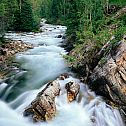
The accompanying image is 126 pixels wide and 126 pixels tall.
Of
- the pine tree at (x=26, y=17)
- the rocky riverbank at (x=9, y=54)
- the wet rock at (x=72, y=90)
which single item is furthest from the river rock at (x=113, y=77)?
the pine tree at (x=26, y=17)

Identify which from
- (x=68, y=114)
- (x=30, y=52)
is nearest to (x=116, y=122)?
(x=68, y=114)

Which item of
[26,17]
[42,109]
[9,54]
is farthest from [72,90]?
[26,17]

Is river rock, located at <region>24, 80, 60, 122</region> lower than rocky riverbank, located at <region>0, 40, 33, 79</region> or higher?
higher

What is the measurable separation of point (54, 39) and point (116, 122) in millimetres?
27206

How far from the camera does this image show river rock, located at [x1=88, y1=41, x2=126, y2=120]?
18.2 m

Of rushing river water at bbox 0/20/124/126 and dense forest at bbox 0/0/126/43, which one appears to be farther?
dense forest at bbox 0/0/126/43

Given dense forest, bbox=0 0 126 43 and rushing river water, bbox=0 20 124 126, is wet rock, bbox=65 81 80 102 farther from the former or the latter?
dense forest, bbox=0 0 126 43

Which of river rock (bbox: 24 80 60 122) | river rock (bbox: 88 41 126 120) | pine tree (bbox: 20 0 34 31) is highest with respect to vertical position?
river rock (bbox: 88 41 126 120)

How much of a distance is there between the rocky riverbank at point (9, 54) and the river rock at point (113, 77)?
8.05m

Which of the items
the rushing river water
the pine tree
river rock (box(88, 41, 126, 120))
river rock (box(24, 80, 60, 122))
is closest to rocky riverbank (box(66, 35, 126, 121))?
river rock (box(88, 41, 126, 120))

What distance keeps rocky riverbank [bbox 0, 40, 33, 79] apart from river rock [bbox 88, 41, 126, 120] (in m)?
8.05

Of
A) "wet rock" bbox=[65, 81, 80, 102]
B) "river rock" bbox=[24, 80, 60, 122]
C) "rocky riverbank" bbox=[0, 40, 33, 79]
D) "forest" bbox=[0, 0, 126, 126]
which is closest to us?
"river rock" bbox=[24, 80, 60, 122]

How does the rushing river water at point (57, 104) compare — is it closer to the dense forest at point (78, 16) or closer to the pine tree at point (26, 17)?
the dense forest at point (78, 16)

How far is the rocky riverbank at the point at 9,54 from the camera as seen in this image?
26398 mm
